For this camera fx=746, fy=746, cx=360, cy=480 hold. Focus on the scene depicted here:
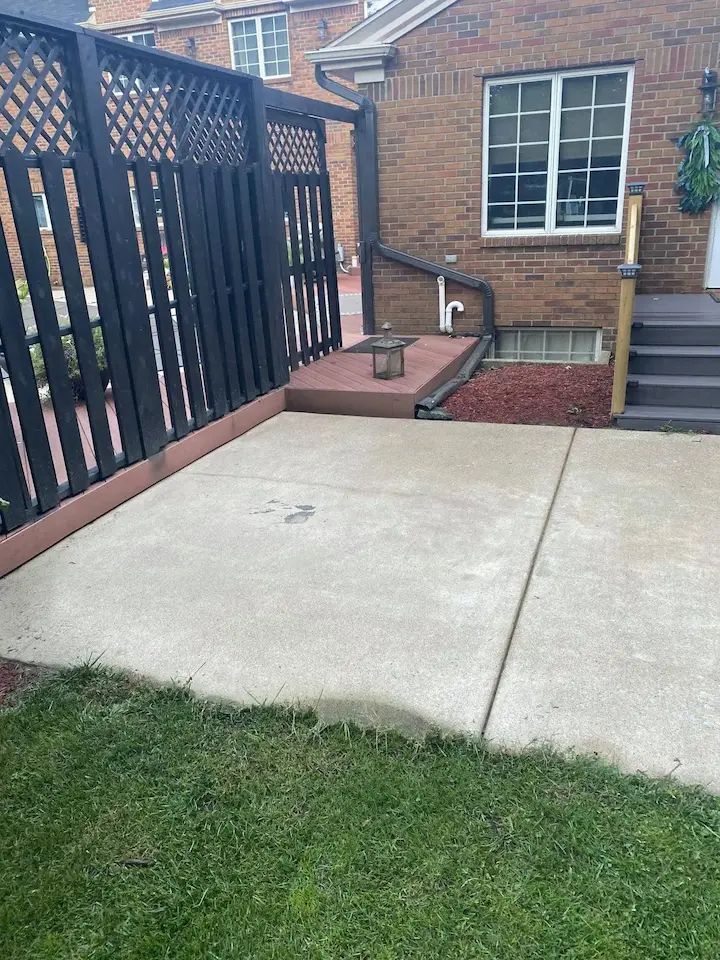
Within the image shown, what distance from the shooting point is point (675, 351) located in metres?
5.98

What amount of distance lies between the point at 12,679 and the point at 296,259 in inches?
206

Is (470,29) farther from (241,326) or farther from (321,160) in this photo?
(241,326)

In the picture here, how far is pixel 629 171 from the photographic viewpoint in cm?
768

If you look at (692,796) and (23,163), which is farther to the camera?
(23,163)

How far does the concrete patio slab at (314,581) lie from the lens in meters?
2.86

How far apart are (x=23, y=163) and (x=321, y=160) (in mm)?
4407

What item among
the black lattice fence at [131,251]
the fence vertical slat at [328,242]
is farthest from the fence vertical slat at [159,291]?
the fence vertical slat at [328,242]

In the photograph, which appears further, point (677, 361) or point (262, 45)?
point (262, 45)

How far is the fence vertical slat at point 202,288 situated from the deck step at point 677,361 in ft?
10.9

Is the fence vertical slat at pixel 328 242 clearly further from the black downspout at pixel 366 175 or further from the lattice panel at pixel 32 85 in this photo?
the lattice panel at pixel 32 85

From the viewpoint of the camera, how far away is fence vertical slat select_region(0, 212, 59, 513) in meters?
3.71

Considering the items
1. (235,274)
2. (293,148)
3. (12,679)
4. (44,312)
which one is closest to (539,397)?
(235,274)

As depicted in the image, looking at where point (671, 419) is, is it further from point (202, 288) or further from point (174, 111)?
point (174, 111)

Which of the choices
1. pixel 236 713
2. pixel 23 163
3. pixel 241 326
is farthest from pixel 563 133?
pixel 236 713
